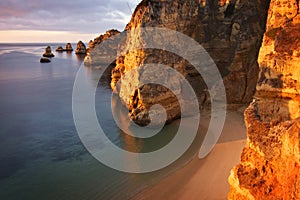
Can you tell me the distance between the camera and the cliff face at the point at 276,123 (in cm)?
661

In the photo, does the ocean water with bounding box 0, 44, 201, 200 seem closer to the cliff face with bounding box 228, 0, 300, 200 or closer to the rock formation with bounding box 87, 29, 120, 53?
the cliff face with bounding box 228, 0, 300, 200

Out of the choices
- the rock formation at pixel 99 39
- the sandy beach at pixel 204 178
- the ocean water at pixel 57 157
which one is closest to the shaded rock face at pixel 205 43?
the ocean water at pixel 57 157

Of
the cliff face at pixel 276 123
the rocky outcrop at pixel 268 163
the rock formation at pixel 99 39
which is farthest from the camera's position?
the rock formation at pixel 99 39

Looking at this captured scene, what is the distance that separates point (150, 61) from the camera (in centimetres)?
2012

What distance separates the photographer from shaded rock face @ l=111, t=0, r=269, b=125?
798 inches

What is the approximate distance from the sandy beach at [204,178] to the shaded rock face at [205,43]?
5755mm

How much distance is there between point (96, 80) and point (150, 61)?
2264cm

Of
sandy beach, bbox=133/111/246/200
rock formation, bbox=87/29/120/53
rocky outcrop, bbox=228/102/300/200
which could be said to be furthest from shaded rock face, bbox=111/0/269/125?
rock formation, bbox=87/29/120/53

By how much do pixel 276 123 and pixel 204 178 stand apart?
19.4 ft

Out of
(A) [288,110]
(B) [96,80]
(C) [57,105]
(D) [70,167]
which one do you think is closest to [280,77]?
(A) [288,110]

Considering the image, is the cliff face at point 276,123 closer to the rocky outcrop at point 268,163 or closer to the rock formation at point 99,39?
the rocky outcrop at point 268,163

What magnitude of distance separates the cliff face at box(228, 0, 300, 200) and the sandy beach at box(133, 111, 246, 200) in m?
3.63

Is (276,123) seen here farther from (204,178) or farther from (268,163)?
(204,178)

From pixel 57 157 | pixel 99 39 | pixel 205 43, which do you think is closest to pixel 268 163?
pixel 57 157
